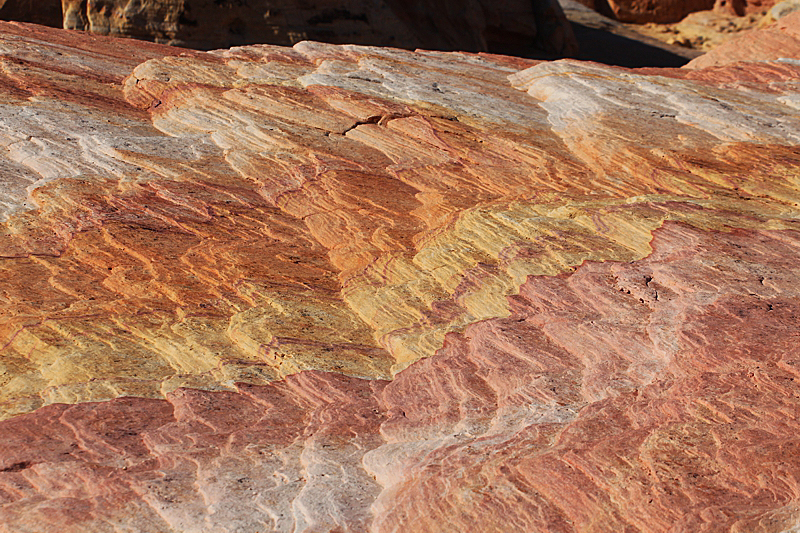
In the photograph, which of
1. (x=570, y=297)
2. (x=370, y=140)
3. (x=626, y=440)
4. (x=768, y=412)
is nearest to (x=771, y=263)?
(x=570, y=297)

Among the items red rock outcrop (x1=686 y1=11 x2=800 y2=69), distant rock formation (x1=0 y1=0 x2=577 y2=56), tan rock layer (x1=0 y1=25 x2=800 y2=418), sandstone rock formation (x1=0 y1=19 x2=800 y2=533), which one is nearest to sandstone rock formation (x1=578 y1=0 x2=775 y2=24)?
distant rock formation (x1=0 y1=0 x2=577 y2=56)

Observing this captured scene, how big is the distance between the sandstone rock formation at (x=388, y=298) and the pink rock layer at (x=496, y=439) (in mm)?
28

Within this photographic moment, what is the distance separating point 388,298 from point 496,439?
303 centimetres

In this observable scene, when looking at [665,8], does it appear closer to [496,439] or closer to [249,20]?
[249,20]

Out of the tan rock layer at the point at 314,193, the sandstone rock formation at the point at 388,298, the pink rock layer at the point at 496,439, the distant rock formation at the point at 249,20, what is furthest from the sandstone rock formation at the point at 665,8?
the pink rock layer at the point at 496,439

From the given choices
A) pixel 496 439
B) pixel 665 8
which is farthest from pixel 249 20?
pixel 665 8

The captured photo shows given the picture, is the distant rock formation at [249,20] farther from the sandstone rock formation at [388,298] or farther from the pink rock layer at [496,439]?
the pink rock layer at [496,439]

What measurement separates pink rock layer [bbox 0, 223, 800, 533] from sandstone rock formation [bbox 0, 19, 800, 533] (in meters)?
0.03

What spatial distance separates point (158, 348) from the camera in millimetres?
8375

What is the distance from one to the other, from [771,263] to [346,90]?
7.92m

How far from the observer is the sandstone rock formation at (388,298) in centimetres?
627

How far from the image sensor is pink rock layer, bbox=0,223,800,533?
599 centimetres

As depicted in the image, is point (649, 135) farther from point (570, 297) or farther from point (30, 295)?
point (30, 295)

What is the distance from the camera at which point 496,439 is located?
6863mm
